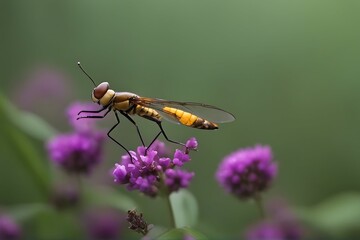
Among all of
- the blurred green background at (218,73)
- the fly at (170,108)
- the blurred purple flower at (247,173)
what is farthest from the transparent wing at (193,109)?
the blurred green background at (218,73)

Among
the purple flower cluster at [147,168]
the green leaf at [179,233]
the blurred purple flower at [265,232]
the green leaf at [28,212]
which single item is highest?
the green leaf at [28,212]

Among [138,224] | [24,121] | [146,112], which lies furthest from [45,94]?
[138,224]

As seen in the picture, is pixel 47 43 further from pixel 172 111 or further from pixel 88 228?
pixel 172 111

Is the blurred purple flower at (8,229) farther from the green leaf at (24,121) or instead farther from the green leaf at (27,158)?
the green leaf at (24,121)

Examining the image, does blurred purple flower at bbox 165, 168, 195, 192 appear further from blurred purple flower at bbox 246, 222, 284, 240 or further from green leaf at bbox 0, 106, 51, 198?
green leaf at bbox 0, 106, 51, 198

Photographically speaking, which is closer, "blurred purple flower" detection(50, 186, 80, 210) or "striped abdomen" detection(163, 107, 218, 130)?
"striped abdomen" detection(163, 107, 218, 130)

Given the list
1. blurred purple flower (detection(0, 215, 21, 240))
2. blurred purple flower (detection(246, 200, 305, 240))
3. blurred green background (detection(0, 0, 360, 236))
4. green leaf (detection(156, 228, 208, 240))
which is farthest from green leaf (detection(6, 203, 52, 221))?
green leaf (detection(156, 228, 208, 240))

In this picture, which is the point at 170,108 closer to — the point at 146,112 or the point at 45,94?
the point at 146,112

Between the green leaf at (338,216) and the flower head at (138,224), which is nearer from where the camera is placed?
the flower head at (138,224)
